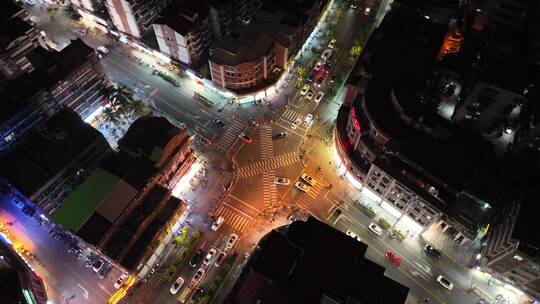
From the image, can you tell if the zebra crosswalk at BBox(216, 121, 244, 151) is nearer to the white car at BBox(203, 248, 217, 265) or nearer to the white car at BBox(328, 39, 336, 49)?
the white car at BBox(203, 248, 217, 265)

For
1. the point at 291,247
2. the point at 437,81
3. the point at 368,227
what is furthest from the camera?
the point at 437,81

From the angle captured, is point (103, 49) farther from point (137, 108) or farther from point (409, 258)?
point (409, 258)

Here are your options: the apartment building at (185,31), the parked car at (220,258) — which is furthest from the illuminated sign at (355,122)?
the apartment building at (185,31)

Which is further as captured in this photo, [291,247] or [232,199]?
[232,199]

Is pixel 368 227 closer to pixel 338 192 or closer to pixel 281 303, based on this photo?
pixel 338 192

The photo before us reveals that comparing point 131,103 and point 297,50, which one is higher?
point 297,50

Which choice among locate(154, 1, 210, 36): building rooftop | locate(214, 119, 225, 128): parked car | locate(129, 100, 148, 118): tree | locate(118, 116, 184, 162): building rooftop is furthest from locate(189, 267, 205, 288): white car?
locate(154, 1, 210, 36): building rooftop

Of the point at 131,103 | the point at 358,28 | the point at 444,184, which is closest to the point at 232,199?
the point at 131,103

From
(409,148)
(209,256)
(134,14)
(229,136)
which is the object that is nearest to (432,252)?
(409,148)
